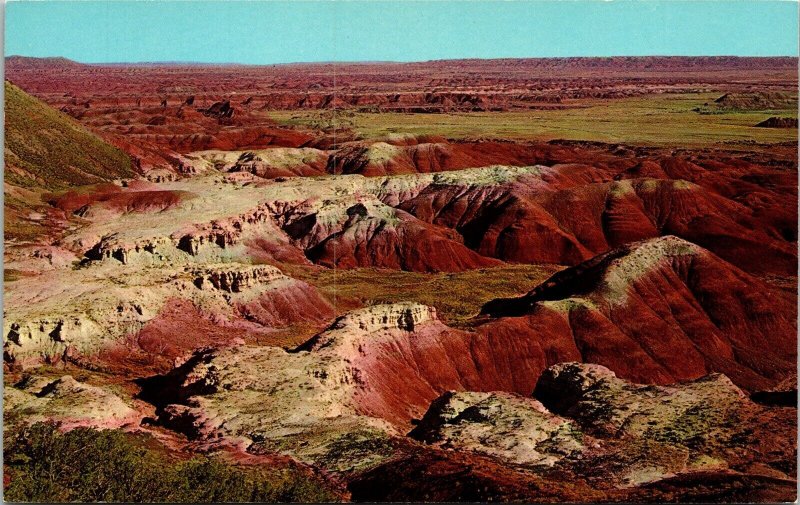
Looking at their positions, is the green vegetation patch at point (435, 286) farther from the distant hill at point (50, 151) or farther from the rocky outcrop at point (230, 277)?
the distant hill at point (50, 151)

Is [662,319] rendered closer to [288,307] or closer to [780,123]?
[288,307]

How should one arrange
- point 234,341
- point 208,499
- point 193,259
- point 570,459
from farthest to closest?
point 193,259, point 234,341, point 570,459, point 208,499

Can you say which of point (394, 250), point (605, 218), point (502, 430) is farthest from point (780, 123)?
point (502, 430)

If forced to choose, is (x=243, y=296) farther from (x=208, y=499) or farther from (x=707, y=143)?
(x=707, y=143)

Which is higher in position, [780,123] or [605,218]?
[780,123]

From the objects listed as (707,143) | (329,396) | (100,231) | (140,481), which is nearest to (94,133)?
(100,231)

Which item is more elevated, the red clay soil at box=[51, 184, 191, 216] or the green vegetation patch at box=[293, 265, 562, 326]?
the red clay soil at box=[51, 184, 191, 216]

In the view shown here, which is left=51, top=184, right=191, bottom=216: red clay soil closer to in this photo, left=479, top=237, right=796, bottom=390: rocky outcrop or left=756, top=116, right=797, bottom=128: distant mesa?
left=479, top=237, right=796, bottom=390: rocky outcrop

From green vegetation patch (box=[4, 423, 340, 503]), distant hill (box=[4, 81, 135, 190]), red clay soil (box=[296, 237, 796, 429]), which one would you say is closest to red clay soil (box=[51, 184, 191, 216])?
distant hill (box=[4, 81, 135, 190])

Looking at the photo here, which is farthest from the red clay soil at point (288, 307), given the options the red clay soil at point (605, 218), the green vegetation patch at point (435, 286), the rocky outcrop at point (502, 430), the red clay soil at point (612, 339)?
the red clay soil at point (605, 218)
